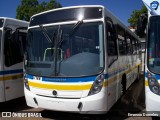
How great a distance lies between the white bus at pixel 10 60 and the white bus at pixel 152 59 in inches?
157

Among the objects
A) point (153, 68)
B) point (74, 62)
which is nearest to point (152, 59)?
point (153, 68)

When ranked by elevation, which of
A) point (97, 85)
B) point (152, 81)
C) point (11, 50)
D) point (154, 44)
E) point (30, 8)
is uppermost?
point (30, 8)

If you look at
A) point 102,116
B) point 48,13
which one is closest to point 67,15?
point 48,13

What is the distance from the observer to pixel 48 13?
259 inches

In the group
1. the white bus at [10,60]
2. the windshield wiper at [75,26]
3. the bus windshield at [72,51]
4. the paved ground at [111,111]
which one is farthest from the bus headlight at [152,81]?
the white bus at [10,60]

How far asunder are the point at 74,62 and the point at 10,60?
278cm

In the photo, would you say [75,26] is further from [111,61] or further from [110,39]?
[111,61]

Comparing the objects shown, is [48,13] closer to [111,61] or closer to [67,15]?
[67,15]

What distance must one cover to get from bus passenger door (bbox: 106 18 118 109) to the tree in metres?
33.1

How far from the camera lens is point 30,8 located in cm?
3931

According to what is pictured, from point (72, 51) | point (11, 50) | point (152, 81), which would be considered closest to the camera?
point (152, 81)

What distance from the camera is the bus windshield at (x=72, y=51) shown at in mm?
5750

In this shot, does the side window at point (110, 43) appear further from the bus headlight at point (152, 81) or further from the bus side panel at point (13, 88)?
the bus side panel at point (13, 88)

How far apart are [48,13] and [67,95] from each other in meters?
2.42
